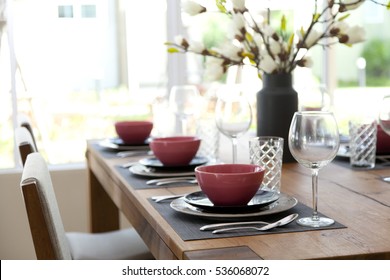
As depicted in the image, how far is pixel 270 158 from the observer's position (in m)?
1.84

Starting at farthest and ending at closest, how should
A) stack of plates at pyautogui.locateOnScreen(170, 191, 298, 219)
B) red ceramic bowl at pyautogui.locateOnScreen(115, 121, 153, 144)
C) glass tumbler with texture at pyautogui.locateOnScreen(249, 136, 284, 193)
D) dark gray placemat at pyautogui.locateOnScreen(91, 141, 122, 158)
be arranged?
1. red ceramic bowl at pyautogui.locateOnScreen(115, 121, 153, 144)
2. dark gray placemat at pyautogui.locateOnScreen(91, 141, 122, 158)
3. glass tumbler with texture at pyautogui.locateOnScreen(249, 136, 284, 193)
4. stack of plates at pyautogui.locateOnScreen(170, 191, 298, 219)

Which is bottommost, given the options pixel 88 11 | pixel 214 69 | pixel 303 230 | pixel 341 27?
pixel 303 230

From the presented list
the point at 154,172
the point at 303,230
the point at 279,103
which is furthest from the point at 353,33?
the point at 303,230

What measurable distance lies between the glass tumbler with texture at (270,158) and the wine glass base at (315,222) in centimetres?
28

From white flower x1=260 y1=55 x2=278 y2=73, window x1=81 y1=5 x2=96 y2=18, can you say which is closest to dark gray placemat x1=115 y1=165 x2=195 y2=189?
white flower x1=260 y1=55 x2=278 y2=73

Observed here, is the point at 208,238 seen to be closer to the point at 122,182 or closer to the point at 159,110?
the point at 122,182

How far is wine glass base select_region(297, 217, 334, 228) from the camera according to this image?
1.50 meters

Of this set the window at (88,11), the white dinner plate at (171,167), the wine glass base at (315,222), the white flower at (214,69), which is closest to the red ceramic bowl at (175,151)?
the white dinner plate at (171,167)

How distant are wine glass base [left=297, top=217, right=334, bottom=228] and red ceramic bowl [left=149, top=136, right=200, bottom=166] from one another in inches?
27.5

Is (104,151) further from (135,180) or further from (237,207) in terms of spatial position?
(237,207)

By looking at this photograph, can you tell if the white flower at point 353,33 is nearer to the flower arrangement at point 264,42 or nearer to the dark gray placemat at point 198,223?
the flower arrangement at point 264,42

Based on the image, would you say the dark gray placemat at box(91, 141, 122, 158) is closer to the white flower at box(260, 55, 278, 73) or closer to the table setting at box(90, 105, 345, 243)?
the white flower at box(260, 55, 278, 73)

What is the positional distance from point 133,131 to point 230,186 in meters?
1.20
